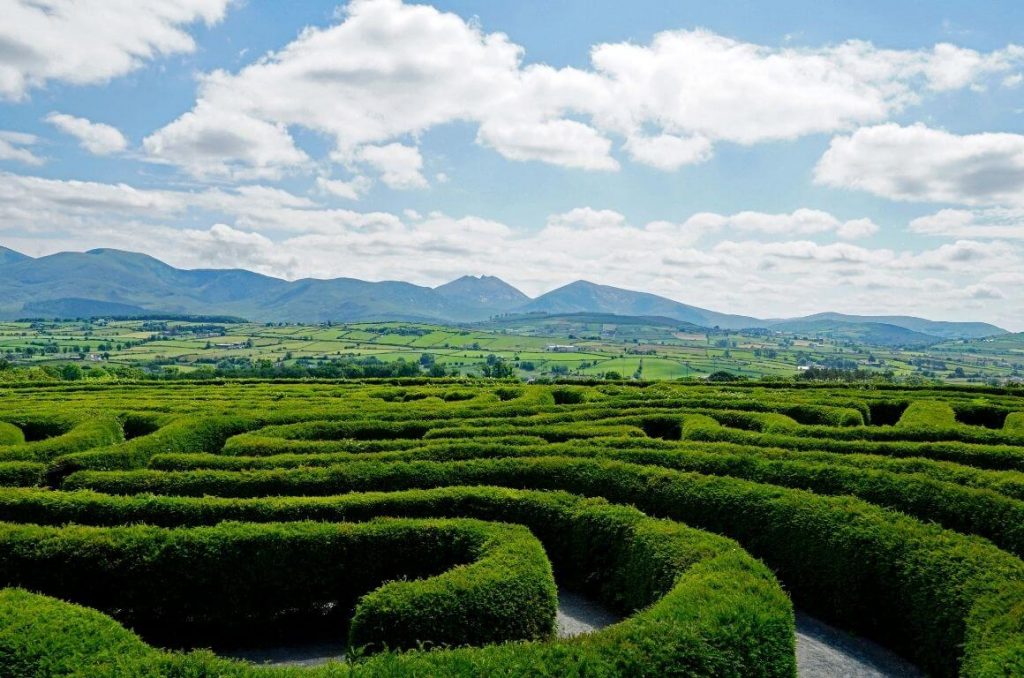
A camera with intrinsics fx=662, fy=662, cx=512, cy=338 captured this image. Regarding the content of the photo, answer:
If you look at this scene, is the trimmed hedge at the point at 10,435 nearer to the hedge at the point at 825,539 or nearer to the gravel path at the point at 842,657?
the hedge at the point at 825,539

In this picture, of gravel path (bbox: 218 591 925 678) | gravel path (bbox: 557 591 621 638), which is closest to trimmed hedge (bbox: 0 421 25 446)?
gravel path (bbox: 218 591 925 678)

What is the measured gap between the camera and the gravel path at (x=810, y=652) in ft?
43.0

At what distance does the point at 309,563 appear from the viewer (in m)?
15.3

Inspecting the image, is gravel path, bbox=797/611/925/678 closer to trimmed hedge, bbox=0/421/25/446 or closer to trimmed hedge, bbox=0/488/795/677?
trimmed hedge, bbox=0/488/795/677

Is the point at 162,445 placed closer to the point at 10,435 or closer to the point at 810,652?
the point at 10,435

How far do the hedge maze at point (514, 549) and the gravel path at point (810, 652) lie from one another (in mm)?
443

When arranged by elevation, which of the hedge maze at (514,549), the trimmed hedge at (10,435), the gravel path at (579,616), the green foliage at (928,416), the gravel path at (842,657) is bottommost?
the gravel path at (579,616)

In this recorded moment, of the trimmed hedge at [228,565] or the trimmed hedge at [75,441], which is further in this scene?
the trimmed hedge at [75,441]

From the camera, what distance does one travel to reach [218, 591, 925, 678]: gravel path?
43.0 feet

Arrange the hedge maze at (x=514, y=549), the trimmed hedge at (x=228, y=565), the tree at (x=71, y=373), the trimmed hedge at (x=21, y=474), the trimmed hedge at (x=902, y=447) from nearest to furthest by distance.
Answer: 1. the hedge maze at (x=514, y=549)
2. the trimmed hedge at (x=228, y=565)
3. the trimmed hedge at (x=902, y=447)
4. the trimmed hedge at (x=21, y=474)
5. the tree at (x=71, y=373)

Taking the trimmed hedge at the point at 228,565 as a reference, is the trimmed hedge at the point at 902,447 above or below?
above

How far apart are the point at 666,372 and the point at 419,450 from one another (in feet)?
487

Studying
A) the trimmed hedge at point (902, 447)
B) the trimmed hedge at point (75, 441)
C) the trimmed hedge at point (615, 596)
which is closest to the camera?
the trimmed hedge at point (615, 596)

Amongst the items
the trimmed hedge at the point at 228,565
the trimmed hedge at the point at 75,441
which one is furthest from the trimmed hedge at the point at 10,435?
the trimmed hedge at the point at 228,565
